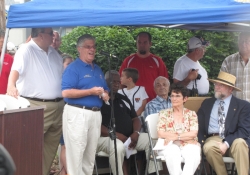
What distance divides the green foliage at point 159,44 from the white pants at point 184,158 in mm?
4130

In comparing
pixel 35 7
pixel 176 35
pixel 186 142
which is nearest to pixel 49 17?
pixel 35 7

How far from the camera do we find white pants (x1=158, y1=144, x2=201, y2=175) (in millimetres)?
5781

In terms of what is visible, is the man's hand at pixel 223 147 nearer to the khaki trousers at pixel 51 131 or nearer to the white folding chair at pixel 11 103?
the khaki trousers at pixel 51 131

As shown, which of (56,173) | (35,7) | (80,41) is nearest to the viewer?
(35,7)

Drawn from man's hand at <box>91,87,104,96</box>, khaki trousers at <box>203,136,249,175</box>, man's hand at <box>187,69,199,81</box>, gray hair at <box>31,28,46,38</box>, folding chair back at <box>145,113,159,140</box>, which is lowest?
khaki trousers at <box>203,136,249,175</box>

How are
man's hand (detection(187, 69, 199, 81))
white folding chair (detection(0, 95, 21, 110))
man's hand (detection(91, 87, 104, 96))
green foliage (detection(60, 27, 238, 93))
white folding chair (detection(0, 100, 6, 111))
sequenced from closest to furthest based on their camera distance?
white folding chair (detection(0, 100, 6, 111)) → white folding chair (detection(0, 95, 21, 110)) → man's hand (detection(91, 87, 104, 96)) → man's hand (detection(187, 69, 199, 81)) → green foliage (detection(60, 27, 238, 93))

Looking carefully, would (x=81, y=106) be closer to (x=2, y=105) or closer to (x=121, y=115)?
(x=121, y=115)

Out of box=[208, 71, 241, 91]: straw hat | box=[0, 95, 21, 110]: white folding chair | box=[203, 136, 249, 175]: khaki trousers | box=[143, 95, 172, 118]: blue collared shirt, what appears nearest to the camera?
box=[0, 95, 21, 110]: white folding chair

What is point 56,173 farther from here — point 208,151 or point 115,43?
point 115,43

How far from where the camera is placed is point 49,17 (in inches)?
208

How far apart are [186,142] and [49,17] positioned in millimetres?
2198

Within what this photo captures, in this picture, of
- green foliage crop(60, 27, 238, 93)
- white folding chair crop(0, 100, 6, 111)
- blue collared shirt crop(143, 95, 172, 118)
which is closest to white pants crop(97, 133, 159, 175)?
blue collared shirt crop(143, 95, 172, 118)

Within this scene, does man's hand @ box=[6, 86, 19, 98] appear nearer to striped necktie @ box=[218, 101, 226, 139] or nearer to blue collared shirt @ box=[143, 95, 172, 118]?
blue collared shirt @ box=[143, 95, 172, 118]

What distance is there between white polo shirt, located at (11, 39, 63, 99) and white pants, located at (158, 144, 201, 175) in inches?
59.1
